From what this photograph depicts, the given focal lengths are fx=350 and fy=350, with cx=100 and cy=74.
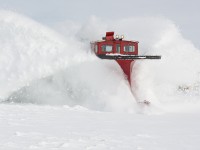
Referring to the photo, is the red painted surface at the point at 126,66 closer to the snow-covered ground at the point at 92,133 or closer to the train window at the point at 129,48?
the train window at the point at 129,48

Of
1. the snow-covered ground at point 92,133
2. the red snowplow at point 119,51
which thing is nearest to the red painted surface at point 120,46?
the red snowplow at point 119,51

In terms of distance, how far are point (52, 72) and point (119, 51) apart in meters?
2.34

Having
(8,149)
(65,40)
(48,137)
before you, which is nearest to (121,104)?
(65,40)

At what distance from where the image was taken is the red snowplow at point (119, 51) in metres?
A: 10.9

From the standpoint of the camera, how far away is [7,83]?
1164cm

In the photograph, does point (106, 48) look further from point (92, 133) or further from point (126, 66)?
point (92, 133)

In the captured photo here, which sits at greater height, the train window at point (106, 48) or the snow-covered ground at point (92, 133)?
the train window at point (106, 48)

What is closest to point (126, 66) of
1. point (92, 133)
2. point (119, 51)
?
point (119, 51)

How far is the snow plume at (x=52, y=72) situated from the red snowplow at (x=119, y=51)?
0.30 metres

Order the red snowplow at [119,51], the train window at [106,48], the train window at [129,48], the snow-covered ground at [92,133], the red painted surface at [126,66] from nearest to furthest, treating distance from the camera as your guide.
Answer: the snow-covered ground at [92,133]
the red snowplow at [119,51]
the red painted surface at [126,66]
the train window at [106,48]
the train window at [129,48]

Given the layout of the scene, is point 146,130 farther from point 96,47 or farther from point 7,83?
point 7,83

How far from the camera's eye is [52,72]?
38.2 feet

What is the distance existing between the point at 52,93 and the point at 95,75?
1.68m

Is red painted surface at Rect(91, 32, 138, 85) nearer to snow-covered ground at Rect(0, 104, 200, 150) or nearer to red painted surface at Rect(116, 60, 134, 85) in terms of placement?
red painted surface at Rect(116, 60, 134, 85)
